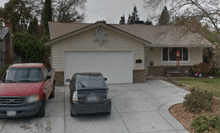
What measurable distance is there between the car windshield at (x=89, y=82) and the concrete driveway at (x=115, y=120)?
3.85 feet

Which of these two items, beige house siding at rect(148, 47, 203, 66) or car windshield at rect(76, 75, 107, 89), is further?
beige house siding at rect(148, 47, 203, 66)

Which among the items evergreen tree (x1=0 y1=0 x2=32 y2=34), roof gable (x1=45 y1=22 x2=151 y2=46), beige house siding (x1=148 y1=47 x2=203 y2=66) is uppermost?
evergreen tree (x1=0 y1=0 x2=32 y2=34)

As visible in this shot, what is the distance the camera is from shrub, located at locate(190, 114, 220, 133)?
20.1ft

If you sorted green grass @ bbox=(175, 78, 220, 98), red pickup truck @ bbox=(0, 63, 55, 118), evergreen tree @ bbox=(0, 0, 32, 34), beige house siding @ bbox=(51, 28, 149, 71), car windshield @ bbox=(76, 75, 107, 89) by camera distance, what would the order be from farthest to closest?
1. evergreen tree @ bbox=(0, 0, 32, 34)
2. beige house siding @ bbox=(51, 28, 149, 71)
3. green grass @ bbox=(175, 78, 220, 98)
4. car windshield @ bbox=(76, 75, 107, 89)
5. red pickup truck @ bbox=(0, 63, 55, 118)

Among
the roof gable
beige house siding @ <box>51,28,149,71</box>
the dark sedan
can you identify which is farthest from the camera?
beige house siding @ <box>51,28,149,71</box>

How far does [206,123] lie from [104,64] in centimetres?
827

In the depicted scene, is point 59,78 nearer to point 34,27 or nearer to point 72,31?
Answer: point 72,31

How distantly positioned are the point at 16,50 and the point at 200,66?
56.6ft

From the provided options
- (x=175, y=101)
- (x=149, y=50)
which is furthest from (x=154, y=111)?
(x=149, y=50)

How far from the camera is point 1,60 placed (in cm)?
1892

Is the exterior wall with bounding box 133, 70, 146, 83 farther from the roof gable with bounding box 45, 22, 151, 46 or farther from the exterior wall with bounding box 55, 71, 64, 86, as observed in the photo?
the exterior wall with bounding box 55, 71, 64, 86

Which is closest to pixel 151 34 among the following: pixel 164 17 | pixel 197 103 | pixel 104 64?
pixel 164 17

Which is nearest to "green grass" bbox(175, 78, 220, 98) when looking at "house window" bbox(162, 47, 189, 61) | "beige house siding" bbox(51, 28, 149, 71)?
"beige house siding" bbox(51, 28, 149, 71)

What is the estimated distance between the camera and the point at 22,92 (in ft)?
22.0
